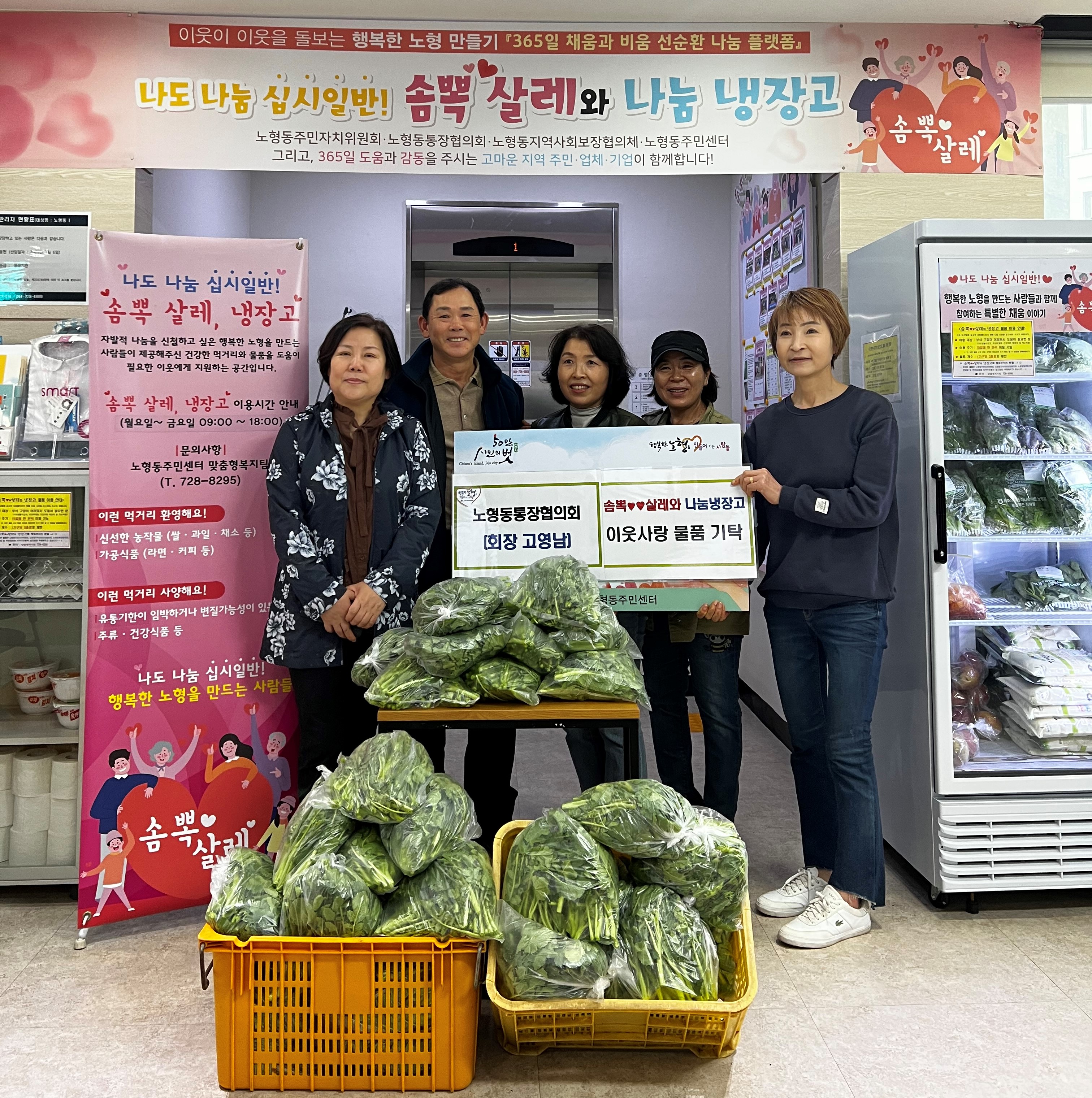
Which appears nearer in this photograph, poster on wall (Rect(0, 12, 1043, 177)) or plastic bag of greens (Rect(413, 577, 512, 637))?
plastic bag of greens (Rect(413, 577, 512, 637))

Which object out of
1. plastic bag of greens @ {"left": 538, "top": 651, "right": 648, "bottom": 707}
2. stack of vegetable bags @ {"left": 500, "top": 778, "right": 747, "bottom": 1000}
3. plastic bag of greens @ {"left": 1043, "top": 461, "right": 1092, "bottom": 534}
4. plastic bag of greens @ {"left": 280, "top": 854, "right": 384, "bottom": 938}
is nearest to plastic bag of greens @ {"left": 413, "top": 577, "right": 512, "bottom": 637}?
plastic bag of greens @ {"left": 538, "top": 651, "right": 648, "bottom": 707}

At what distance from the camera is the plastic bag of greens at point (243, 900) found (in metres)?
2.17

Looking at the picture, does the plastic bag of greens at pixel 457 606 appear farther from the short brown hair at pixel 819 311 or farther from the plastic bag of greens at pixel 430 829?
the short brown hair at pixel 819 311

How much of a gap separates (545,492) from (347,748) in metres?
1.00

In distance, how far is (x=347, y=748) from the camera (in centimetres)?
308

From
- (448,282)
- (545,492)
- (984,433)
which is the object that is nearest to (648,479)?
(545,492)

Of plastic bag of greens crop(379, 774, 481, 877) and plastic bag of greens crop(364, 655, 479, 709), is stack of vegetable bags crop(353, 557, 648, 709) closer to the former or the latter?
plastic bag of greens crop(364, 655, 479, 709)

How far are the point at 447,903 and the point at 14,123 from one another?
3115mm

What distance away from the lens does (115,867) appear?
9.91 feet

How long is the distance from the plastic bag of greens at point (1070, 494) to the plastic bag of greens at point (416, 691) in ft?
6.92

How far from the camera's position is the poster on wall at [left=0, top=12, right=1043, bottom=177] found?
349 centimetres

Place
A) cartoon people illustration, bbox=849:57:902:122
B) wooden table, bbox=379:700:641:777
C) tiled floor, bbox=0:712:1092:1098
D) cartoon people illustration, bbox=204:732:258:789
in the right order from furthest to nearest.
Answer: cartoon people illustration, bbox=849:57:902:122, cartoon people illustration, bbox=204:732:258:789, wooden table, bbox=379:700:641:777, tiled floor, bbox=0:712:1092:1098

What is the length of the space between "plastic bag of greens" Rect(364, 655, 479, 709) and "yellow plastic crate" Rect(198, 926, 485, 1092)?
1.82ft

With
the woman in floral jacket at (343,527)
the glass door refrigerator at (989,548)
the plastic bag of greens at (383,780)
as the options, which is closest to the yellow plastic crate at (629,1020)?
the plastic bag of greens at (383,780)
